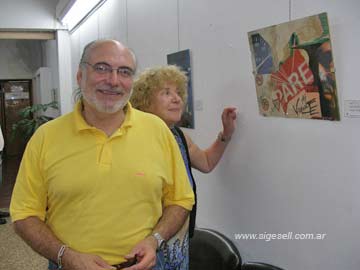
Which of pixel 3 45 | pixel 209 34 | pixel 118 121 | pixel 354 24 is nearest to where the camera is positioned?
pixel 354 24

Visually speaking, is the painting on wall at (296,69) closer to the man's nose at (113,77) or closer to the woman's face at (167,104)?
the woman's face at (167,104)

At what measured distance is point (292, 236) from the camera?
1669mm

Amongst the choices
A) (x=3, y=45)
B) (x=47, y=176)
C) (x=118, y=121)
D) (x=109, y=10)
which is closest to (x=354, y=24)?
(x=118, y=121)

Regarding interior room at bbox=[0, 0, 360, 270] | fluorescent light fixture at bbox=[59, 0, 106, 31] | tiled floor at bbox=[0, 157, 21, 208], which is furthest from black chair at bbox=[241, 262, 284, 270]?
tiled floor at bbox=[0, 157, 21, 208]

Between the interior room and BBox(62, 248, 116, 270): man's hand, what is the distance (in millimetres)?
815

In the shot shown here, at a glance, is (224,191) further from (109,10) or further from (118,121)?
(109,10)

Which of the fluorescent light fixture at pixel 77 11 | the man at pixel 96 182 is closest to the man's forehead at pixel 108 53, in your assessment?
the man at pixel 96 182

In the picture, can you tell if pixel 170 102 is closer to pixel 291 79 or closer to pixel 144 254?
pixel 291 79

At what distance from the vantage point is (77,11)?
500cm

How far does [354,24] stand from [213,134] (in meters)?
1.09

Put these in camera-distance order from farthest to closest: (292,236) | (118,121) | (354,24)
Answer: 1. (292,236)
2. (118,121)
3. (354,24)

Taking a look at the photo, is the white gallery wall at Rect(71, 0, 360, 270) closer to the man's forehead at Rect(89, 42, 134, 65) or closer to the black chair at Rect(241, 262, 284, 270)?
the black chair at Rect(241, 262, 284, 270)

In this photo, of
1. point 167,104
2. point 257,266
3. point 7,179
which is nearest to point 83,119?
point 167,104

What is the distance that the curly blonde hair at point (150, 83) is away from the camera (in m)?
1.91
